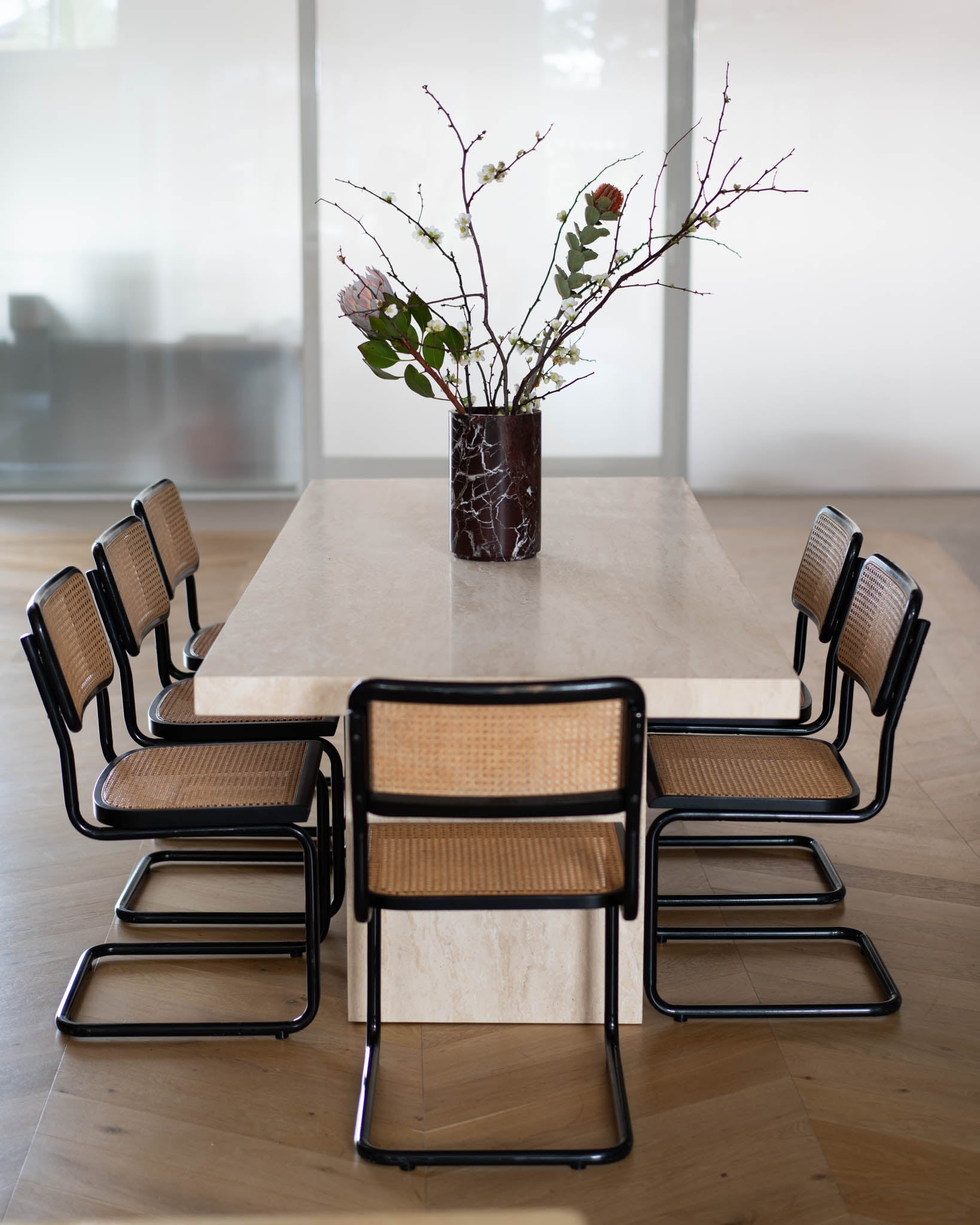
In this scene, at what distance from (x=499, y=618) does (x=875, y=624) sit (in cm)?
68

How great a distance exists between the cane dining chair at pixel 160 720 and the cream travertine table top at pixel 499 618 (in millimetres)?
286

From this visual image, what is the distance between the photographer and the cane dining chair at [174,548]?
115 inches

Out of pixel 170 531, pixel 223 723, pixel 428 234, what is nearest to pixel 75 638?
pixel 223 723

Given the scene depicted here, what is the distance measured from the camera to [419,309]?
2434 millimetres

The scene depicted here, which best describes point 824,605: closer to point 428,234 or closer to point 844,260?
point 428,234

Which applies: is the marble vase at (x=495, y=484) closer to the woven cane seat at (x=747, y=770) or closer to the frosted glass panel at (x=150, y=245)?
the woven cane seat at (x=747, y=770)

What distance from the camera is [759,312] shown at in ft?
21.7

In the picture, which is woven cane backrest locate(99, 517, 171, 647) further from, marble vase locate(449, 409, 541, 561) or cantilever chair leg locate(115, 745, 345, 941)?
marble vase locate(449, 409, 541, 561)

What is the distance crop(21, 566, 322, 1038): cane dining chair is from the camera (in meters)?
2.20

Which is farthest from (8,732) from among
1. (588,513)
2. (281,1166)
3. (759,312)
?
(759,312)

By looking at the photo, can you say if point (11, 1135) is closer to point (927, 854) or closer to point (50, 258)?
point (927, 854)

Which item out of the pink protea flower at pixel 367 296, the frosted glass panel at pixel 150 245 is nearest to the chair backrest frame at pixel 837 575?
the pink protea flower at pixel 367 296

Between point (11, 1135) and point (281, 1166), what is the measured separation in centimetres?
43

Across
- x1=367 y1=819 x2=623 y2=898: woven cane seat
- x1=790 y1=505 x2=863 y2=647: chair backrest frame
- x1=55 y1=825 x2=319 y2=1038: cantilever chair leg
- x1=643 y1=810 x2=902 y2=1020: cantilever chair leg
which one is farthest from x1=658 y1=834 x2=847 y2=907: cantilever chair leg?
x1=55 y1=825 x2=319 y2=1038: cantilever chair leg
